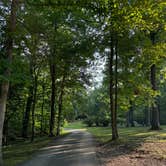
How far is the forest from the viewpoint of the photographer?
28.0 feet

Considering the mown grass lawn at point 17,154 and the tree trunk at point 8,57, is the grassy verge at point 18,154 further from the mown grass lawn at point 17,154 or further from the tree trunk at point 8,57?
the tree trunk at point 8,57

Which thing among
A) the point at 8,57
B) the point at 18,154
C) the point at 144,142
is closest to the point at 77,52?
the point at 144,142

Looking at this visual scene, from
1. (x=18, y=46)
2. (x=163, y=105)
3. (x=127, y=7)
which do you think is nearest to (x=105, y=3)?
(x=127, y=7)

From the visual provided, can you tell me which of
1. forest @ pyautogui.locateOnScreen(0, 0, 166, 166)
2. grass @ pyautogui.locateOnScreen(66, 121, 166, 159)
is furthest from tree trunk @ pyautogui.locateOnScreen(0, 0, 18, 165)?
grass @ pyautogui.locateOnScreen(66, 121, 166, 159)

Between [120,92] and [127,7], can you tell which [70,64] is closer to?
[120,92]

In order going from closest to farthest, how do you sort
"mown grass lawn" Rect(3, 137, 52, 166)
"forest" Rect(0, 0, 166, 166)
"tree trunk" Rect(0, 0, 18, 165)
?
1. "forest" Rect(0, 0, 166, 166)
2. "tree trunk" Rect(0, 0, 18, 165)
3. "mown grass lawn" Rect(3, 137, 52, 166)

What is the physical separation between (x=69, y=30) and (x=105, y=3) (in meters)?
13.1

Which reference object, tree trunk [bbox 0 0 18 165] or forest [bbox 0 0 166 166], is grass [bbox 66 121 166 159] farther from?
tree trunk [bbox 0 0 18 165]

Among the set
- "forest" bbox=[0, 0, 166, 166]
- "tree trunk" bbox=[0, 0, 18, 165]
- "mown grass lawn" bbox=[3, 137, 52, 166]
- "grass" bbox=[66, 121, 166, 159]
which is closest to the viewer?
"forest" bbox=[0, 0, 166, 166]

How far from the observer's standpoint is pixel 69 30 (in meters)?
20.3

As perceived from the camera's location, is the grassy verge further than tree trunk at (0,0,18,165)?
Yes

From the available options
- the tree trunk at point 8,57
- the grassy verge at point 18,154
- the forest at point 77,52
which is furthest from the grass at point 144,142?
the tree trunk at point 8,57

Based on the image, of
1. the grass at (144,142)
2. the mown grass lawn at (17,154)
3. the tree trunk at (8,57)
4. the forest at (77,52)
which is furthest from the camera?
the grass at (144,142)

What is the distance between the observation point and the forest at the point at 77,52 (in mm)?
8520
